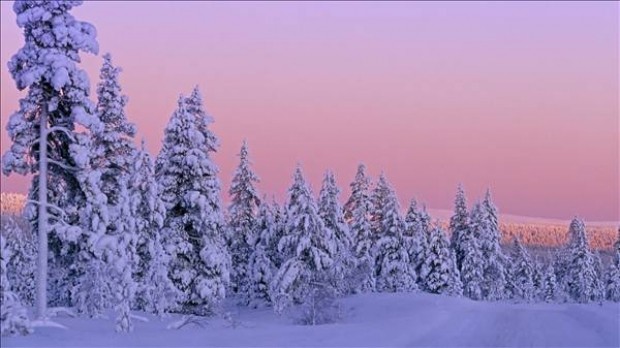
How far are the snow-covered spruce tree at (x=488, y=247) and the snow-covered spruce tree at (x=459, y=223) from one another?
0.92m

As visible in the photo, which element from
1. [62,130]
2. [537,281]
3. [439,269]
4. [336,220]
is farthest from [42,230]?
[537,281]

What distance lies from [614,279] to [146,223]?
63.9 m

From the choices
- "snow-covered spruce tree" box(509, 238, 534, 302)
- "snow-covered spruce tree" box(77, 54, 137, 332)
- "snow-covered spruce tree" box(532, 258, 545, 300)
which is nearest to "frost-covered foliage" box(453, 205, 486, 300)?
"snow-covered spruce tree" box(509, 238, 534, 302)

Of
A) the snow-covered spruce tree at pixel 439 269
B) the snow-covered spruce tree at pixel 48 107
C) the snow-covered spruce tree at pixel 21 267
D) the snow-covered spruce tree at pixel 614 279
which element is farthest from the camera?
the snow-covered spruce tree at pixel 614 279

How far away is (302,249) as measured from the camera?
151ft

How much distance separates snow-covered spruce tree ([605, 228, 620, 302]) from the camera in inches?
3222

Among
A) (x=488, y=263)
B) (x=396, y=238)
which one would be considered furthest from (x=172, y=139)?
(x=488, y=263)

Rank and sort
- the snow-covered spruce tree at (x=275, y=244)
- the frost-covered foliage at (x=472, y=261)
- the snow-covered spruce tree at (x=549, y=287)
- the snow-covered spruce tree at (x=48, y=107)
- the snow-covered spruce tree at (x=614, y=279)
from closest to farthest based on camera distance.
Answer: the snow-covered spruce tree at (x=48, y=107) < the snow-covered spruce tree at (x=275, y=244) < the frost-covered foliage at (x=472, y=261) < the snow-covered spruce tree at (x=614, y=279) < the snow-covered spruce tree at (x=549, y=287)

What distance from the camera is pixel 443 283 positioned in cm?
6756

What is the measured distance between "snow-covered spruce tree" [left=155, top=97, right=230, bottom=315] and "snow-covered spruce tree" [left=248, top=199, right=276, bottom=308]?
18.6 m

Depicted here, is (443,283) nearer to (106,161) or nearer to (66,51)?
(106,161)

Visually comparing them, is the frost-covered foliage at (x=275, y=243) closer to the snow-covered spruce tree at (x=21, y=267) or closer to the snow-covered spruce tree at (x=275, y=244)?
the snow-covered spruce tree at (x=275, y=244)

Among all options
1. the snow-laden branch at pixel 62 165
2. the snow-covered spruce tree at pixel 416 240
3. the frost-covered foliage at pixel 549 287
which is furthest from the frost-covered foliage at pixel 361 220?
the snow-laden branch at pixel 62 165

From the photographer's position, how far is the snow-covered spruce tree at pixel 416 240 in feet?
Answer: 223
